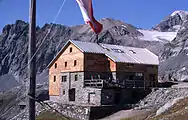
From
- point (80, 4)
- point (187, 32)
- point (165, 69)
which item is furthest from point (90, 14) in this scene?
point (187, 32)

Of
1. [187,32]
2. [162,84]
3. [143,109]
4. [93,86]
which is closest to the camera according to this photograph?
[143,109]

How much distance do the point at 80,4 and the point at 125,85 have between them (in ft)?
131

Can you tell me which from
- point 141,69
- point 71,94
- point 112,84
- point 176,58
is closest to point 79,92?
point 71,94

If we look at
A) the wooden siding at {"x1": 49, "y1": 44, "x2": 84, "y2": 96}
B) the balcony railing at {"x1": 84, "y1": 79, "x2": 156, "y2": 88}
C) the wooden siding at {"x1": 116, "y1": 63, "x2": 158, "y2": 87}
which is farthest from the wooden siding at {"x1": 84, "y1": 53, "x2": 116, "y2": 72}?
the balcony railing at {"x1": 84, "y1": 79, "x2": 156, "y2": 88}

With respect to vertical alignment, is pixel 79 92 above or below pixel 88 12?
below

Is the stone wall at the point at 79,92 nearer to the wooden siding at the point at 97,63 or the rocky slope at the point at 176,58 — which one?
the wooden siding at the point at 97,63

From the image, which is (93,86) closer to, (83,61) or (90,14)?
(83,61)

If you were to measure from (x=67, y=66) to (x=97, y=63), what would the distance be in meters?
5.50

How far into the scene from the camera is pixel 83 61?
174 ft

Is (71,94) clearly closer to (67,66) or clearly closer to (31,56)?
(67,66)

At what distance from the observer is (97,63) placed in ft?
178

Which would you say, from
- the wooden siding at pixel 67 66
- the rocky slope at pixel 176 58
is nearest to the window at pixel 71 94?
the wooden siding at pixel 67 66

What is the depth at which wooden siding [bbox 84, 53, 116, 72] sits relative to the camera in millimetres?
53213

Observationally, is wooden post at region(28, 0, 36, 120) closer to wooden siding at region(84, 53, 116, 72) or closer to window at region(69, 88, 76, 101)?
wooden siding at region(84, 53, 116, 72)
